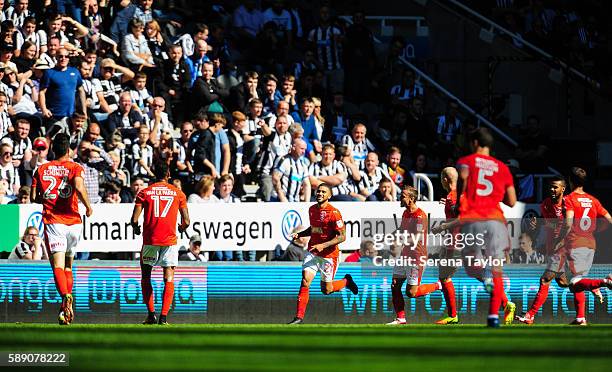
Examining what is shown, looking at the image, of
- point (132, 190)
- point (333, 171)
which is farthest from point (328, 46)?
point (132, 190)

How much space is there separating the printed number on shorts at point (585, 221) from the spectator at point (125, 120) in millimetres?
7395

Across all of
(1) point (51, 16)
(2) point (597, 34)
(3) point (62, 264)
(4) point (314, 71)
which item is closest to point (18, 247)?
(3) point (62, 264)

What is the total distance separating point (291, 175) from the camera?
22219 millimetres

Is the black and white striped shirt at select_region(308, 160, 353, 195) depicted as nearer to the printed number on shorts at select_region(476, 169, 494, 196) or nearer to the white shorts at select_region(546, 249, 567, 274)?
the white shorts at select_region(546, 249, 567, 274)

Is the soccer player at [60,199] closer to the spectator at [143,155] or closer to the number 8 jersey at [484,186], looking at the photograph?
the spectator at [143,155]

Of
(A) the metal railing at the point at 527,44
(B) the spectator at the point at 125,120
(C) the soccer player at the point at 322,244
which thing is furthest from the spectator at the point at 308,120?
(A) the metal railing at the point at 527,44

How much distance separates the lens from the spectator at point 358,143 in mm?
23656

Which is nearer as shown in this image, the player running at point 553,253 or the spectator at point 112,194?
the player running at point 553,253

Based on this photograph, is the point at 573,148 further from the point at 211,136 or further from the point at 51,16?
the point at 51,16

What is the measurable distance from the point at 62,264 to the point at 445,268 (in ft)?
16.7

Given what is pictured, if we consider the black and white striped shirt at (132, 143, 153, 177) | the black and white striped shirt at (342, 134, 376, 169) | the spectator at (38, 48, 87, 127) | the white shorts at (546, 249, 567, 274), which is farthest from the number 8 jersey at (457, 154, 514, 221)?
the spectator at (38, 48, 87, 127)

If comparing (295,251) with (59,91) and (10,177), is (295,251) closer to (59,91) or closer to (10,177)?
(10,177)

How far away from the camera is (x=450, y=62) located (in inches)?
1155

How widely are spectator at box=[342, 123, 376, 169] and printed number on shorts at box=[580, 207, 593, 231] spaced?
5.65 metres
